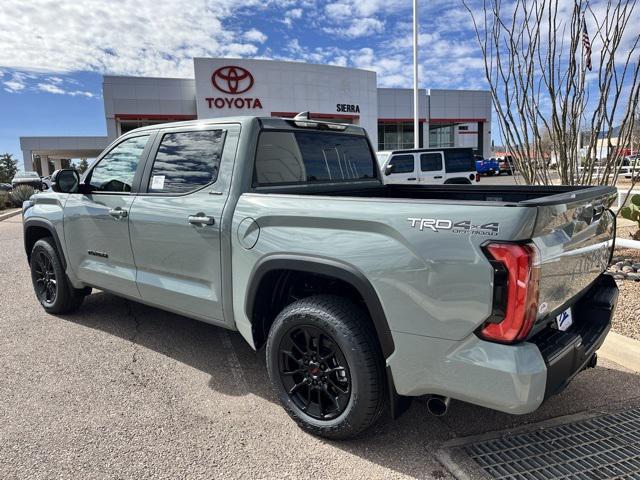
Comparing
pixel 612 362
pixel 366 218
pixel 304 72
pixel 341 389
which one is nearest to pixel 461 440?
pixel 341 389

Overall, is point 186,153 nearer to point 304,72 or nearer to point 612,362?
point 612,362

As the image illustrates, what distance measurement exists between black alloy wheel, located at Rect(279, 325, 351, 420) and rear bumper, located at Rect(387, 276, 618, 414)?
384mm

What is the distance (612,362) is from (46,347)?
15.7 feet

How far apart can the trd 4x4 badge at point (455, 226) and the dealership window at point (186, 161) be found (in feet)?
5.43

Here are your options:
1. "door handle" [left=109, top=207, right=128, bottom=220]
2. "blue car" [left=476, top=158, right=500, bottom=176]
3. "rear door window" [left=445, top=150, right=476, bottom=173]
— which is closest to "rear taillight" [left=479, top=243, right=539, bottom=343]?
"door handle" [left=109, top=207, right=128, bottom=220]

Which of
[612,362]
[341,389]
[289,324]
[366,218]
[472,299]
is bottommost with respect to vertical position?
[612,362]

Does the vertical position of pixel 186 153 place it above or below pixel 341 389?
above

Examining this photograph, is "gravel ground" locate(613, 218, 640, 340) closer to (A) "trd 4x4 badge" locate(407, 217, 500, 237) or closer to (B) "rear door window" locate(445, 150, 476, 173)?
(A) "trd 4x4 badge" locate(407, 217, 500, 237)

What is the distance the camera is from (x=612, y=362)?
3686 mm

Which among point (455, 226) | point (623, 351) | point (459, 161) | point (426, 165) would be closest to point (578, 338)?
point (455, 226)

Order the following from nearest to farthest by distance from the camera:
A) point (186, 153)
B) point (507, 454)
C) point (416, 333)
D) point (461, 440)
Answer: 1. point (416, 333)
2. point (507, 454)
3. point (461, 440)
4. point (186, 153)

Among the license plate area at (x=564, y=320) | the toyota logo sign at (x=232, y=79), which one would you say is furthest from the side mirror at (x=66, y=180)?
the toyota logo sign at (x=232, y=79)

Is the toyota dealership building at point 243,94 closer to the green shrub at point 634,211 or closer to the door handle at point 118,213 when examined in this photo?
the green shrub at point 634,211

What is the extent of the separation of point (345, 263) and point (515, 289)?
0.86 meters
